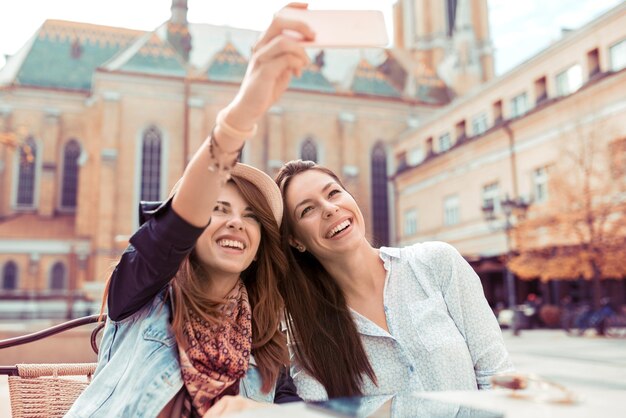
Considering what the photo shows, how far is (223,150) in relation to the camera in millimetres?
1456

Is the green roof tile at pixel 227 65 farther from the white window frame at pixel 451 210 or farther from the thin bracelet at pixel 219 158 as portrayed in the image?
the thin bracelet at pixel 219 158

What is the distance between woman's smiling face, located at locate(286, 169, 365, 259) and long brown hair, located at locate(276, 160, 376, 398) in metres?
0.05

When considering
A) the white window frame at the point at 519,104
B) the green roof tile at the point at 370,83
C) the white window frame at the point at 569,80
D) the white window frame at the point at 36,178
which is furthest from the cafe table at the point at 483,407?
the green roof tile at the point at 370,83

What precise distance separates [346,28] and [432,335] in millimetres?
1324

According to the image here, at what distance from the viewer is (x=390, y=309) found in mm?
2299

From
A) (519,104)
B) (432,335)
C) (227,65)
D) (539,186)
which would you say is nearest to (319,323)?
(432,335)

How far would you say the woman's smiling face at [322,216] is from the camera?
7.53 feet

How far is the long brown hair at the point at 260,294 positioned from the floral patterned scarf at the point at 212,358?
1.3 inches

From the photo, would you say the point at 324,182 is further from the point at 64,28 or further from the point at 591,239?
the point at 64,28

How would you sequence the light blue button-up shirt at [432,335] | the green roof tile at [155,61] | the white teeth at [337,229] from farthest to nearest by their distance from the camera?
the green roof tile at [155,61] < the white teeth at [337,229] < the light blue button-up shirt at [432,335]

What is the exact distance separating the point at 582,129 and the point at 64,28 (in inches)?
1250

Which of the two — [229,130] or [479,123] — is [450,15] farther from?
[229,130]

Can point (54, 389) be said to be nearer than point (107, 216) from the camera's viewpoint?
Yes

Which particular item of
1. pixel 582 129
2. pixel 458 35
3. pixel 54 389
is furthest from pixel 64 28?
pixel 54 389
